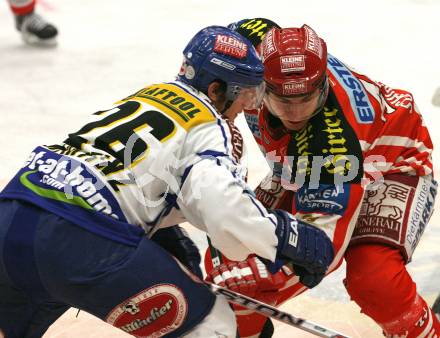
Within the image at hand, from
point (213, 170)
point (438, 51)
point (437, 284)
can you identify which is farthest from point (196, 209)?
point (438, 51)

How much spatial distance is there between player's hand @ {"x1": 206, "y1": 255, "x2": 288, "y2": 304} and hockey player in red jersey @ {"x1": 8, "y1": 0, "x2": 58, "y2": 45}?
4136 mm

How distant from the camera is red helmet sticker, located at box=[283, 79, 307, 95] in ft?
9.82

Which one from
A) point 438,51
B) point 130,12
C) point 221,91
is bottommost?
point 130,12

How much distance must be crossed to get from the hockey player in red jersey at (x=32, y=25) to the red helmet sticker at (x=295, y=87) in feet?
14.1

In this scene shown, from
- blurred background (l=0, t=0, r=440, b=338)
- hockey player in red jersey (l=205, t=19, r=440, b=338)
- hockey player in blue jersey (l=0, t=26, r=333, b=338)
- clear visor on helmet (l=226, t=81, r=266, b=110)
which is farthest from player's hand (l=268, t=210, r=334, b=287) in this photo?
blurred background (l=0, t=0, r=440, b=338)

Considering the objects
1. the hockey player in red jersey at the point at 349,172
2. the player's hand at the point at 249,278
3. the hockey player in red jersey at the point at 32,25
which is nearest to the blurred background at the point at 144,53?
the hockey player in red jersey at the point at 32,25

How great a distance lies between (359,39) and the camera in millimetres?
6902

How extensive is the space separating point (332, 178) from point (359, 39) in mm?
4027

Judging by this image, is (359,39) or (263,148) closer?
(263,148)

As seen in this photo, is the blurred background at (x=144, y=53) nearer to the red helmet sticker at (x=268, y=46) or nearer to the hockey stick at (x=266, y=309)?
the hockey stick at (x=266, y=309)

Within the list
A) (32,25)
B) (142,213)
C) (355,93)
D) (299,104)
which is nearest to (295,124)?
(299,104)

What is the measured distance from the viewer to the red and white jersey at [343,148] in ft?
9.96

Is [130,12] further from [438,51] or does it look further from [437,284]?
[437,284]

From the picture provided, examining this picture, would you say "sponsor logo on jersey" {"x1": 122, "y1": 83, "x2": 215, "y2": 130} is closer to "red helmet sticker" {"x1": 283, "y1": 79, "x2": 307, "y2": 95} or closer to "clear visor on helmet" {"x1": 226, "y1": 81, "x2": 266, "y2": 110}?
"clear visor on helmet" {"x1": 226, "y1": 81, "x2": 266, "y2": 110}
